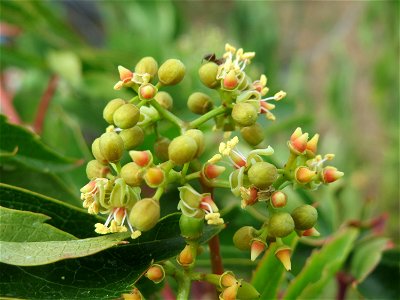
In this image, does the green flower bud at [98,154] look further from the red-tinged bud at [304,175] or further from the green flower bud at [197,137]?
the red-tinged bud at [304,175]

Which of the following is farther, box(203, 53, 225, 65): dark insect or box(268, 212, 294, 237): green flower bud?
box(203, 53, 225, 65): dark insect

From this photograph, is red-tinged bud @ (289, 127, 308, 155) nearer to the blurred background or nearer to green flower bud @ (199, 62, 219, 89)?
green flower bud @ (199, 62, 219, 89)

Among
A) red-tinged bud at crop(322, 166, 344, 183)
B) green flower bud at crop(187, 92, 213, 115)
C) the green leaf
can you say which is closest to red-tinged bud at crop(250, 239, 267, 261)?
red-tinged bud at crop(322, 166, 344, 183)

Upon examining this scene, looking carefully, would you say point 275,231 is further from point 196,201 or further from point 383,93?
point 383,93

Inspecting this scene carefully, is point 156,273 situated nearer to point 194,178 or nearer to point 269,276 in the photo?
point 194,178

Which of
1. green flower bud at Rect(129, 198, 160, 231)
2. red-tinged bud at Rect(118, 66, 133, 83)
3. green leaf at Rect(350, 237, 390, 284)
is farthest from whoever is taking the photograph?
green leaf at Rect(350, 237, 390, 284)

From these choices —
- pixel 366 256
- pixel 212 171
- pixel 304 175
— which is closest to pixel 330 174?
pixel 304 175

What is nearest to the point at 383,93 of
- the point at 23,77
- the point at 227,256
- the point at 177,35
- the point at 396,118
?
the point at 396,118

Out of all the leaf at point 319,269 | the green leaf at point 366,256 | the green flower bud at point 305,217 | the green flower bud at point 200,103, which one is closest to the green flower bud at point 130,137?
the green flower bud at point 200,103
